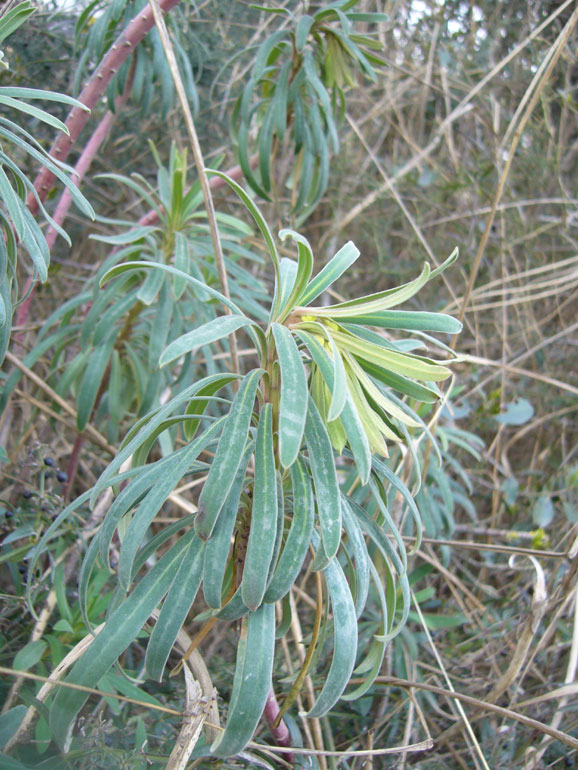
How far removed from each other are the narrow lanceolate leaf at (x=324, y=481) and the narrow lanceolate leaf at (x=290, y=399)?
9 centimetres

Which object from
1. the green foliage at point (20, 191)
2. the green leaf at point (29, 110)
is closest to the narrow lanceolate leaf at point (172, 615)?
the green foliage at point (20, 191)

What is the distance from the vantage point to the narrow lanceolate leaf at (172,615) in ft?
2.19

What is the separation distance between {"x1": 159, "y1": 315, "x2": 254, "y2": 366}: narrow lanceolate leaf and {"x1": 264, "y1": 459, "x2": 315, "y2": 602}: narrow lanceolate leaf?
198 millimetres

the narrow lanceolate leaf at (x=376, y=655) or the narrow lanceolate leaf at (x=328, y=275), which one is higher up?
the narrow lanceolate leaf at (x=328, y=275)

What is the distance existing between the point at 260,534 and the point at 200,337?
0.21 meters

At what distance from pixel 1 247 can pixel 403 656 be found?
41.1 inches

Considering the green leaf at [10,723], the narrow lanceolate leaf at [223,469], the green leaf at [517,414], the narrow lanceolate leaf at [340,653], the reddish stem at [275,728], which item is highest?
the narrow lanceolate leaf at [223,469]

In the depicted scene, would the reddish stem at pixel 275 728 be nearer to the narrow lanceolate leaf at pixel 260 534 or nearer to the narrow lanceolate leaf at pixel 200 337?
the narrow lanceolate leaf at pixel 260 534

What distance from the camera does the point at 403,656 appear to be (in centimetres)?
128

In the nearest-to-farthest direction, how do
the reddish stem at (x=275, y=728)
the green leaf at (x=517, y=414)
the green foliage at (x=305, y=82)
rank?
the reddish stem at (x=275, y=728)
the green foliage at (x=305, y=82)
the green leaf at (x=517, y=414)

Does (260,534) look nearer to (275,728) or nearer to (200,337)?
(200,337)

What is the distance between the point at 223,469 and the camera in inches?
25.5

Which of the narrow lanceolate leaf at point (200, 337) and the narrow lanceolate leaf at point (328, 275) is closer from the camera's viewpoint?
the narrow lanceolate leaf at point (200, 337)

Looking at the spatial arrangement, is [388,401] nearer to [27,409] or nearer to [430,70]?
[27,409]
